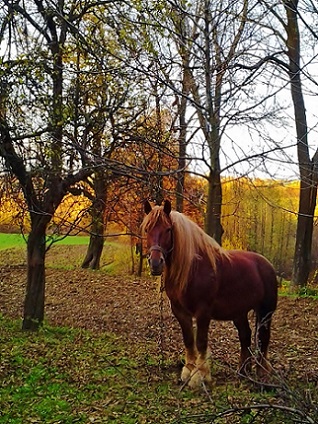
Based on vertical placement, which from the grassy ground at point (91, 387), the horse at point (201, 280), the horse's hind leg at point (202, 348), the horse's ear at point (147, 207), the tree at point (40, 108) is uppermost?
the tree at point (40, 108)

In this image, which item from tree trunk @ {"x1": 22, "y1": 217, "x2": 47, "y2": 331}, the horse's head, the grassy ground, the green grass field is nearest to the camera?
the grassy ground

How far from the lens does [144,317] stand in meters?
8.67

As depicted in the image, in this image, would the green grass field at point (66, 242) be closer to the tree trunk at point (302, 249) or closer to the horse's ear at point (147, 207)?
the tree trunk at point (302, 249)

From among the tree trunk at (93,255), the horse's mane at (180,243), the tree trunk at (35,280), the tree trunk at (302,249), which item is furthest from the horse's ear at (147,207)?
the tree trunk at (93,255)

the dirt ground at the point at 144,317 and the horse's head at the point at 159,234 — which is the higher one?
the horse's head at the point at 159,234

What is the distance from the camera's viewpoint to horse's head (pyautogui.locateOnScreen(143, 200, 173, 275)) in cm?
430

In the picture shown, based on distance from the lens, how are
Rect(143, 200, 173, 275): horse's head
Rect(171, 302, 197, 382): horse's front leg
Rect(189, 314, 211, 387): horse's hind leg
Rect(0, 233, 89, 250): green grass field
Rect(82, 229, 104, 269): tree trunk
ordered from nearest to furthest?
Rect(143, 200, 173, 275): horse's head
Rect(189, 314, 211, 387): horse's hind leg
Rect(171, 302, 197, 382): horse's front leg
Rect(82, 229, 104, 269): tree trunk
Rect(0, 233, 89, 250): green grass field

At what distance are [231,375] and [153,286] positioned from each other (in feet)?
23.7

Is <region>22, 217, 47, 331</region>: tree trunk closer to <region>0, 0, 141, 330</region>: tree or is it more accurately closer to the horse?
<region>0, 0, 141, 330</region>: tree

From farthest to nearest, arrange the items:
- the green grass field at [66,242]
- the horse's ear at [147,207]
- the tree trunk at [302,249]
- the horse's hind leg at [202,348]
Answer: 1. the green grass field at [66,242]
2. the tree trunk at [302,249]
3. the horse's hind leg at [202,348]
4. the horse's ear at [147,207]

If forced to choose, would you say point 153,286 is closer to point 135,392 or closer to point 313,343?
point 313,343

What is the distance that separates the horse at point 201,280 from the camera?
4.45 meters

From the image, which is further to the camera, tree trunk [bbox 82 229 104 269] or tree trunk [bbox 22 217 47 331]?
tree trunk [bbox 82 229 104 269]

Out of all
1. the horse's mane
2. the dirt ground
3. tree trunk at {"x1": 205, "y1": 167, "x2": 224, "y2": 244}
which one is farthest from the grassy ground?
tree trunk at {"x1": 205, "y1": 167, "x2": 224, "y2": 244}
